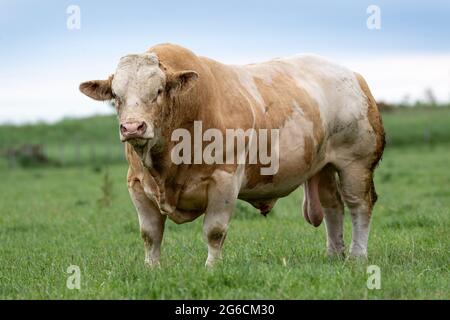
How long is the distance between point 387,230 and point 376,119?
8.52 feet

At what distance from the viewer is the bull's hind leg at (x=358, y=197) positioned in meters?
9.49

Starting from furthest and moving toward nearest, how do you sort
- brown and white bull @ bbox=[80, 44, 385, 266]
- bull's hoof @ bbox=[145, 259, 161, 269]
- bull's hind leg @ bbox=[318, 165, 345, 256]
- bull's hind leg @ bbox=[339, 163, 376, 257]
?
bull's hind leg @ bbox=[318, 165, 345, 256]
bull's hind leg @ bbox=[339, 163, 376, 257]
bull's hoof @ bbox=[145, 259, 161, 269]
brown and white bull @ bbox=[80, 44, 385, 266]

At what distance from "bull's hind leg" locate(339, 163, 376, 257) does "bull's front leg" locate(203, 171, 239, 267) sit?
2084 mm

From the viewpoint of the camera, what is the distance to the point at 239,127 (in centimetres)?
790

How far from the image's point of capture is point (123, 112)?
7113 mm

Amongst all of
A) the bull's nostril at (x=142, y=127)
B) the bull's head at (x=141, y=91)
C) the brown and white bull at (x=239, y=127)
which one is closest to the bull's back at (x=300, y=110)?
the brown and white bull at (x=239, y=127)

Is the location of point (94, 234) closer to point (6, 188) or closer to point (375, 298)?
point (375, 298)

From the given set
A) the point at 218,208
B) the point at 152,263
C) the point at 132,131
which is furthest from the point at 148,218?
the point at 132,131

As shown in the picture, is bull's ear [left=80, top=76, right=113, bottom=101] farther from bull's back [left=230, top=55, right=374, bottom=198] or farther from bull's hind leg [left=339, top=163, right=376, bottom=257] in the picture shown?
bull's hind leg [left=339, top=163, right=376, bottom=257]

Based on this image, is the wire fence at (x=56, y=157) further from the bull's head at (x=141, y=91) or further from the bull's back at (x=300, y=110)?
the bull's head at (x=141, y=91)

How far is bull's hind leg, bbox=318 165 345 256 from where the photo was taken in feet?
32.1

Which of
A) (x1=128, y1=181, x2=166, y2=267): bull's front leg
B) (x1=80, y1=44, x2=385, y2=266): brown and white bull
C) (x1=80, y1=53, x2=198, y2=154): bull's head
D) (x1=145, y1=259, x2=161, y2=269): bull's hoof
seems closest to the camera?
(x1=80, y1=53, x2=198, y2=154): bull's head

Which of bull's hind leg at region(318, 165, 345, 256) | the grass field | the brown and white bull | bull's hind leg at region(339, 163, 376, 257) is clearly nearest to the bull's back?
the brown and white bull
